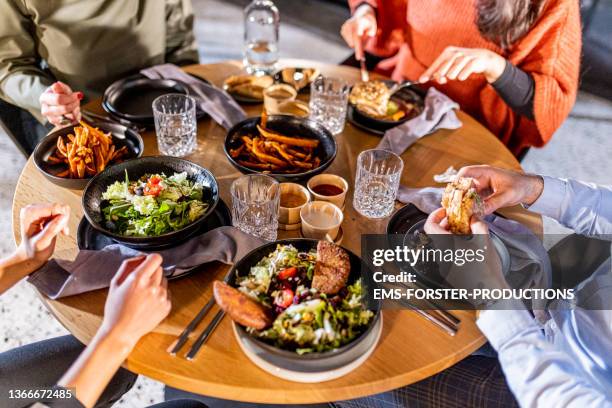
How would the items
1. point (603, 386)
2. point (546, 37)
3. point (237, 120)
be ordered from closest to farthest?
point (603, 386)
point (237, 120)
point (546, 37)

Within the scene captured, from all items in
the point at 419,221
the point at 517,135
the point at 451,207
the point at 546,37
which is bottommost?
the point at 517,135

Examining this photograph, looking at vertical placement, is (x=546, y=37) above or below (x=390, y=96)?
above

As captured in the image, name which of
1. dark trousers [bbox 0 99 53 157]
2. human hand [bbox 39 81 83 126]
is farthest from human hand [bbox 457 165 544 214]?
dark trousers [bbox 0 99 53 157]

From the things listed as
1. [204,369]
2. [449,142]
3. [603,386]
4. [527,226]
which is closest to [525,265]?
[527,226]

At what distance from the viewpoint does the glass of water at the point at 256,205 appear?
56.7 inches

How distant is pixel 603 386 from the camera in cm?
132

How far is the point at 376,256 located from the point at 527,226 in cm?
51

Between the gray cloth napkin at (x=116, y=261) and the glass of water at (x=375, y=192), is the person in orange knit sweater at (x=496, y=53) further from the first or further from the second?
the gray cloth napkin at (x=116, y=261)

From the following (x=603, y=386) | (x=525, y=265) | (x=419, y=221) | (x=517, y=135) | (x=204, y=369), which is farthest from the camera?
(x=517, y=135)

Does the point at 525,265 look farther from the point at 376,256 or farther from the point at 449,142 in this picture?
the point at 449,142

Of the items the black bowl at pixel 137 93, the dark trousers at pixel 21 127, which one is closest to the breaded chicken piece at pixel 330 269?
the black bowl at pixel 137 93

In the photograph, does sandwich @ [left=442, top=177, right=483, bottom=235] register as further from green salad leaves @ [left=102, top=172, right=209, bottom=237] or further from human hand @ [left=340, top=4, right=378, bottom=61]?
human hand @ [left=340, top=4, right=378, bottom=61]

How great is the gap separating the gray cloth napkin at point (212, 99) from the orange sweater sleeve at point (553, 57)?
1.16 m

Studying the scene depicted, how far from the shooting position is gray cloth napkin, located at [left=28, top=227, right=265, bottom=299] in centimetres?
127
